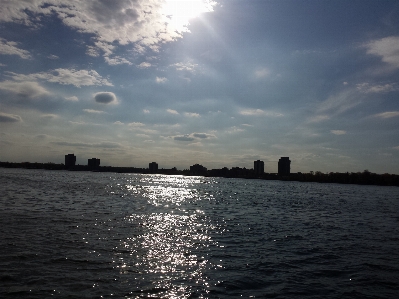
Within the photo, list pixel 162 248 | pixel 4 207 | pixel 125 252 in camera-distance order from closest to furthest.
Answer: pixel 125 252 < pixel 162 248 < pixel 4 207

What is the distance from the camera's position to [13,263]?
18.7 metres

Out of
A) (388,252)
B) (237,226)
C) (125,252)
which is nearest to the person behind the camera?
(125,252)

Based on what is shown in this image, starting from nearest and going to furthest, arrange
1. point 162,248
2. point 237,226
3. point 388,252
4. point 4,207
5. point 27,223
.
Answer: point 162,248
point 388,252
point 27,223
point 237,226
point 4,207

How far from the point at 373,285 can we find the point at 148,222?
25251 mm

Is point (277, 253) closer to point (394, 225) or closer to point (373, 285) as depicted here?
point (373, 285)

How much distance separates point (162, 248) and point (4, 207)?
28.1 metres

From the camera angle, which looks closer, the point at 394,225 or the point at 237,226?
the point at 237,226

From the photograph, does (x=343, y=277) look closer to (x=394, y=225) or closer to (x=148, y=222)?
(x=148, y=222)

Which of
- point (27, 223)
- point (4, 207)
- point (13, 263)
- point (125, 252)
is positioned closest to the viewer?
point (13, 263)

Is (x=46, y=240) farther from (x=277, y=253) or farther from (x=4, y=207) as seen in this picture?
(x=4, y=207)

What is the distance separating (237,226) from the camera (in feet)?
124

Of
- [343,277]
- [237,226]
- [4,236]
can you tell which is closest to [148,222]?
[237,226]

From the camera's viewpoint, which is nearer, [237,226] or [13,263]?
[13,263]

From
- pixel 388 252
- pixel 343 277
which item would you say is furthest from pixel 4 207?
pixel 388 252
